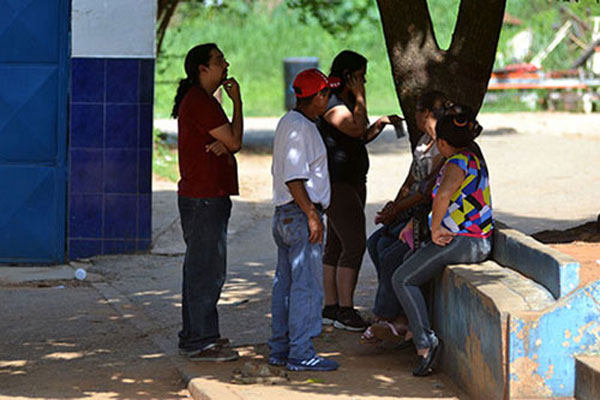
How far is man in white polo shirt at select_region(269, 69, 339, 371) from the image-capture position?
6305 mm

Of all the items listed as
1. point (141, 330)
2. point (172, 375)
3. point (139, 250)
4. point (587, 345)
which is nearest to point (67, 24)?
point (139, 250)

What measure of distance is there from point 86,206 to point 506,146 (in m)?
11.3

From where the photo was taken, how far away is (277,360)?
21.8ft

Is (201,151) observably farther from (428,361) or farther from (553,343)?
(553,343)

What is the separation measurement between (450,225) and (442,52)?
193 cm

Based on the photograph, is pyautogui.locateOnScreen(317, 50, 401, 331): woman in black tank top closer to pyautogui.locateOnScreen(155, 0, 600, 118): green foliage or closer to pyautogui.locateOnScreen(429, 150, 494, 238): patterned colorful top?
pyautogui.locateOnScreen(429, 150, 494, 238): patterned colorful top

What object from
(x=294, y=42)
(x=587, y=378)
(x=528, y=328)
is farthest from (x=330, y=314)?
(x=294, y=42)

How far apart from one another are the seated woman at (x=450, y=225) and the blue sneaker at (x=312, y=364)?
0.49 metres

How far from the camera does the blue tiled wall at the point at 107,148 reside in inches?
401

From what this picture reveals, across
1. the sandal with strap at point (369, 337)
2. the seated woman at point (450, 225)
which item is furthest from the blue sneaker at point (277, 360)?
the seated woman at point (450, 225)

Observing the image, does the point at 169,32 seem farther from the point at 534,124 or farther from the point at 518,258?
the point at 518,258

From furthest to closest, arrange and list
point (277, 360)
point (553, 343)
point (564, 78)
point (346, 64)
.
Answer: point (564, 78) < point (346, 64) < point (277, 360) < point (553, 343)

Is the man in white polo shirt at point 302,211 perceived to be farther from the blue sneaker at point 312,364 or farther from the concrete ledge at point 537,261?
the concrete ledge at point 537,261

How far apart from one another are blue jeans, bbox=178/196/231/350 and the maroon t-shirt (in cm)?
7
